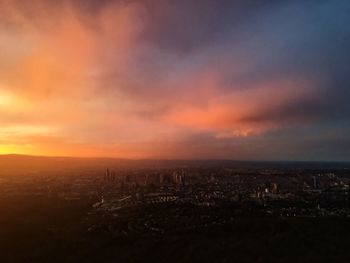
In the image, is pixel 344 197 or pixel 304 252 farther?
pixel 344 197

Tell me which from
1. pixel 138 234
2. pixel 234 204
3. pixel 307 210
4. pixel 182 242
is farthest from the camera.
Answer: pixel 234 204

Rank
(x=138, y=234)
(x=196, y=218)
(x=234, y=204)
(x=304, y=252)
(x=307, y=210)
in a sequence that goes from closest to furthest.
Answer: (x=304, y=252) < (x=138, y=234) < (x=196, y=218) < (x=307, y=210) < (x=234, y=204)

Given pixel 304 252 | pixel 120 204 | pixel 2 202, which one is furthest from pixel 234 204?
pixel 2 202

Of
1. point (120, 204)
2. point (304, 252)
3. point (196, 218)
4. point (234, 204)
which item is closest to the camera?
point (304, 252)

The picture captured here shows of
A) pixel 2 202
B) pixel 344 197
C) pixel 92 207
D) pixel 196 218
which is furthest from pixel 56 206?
pixel 344 197

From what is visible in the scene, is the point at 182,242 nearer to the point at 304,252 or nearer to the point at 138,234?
the point at 138,234

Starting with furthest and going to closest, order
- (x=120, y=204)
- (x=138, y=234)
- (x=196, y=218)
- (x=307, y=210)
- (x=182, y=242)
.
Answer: (x=120, y=204), (x=307, y=210), (x=196, y=218), (x=138, y=234), (x=182, y=242)

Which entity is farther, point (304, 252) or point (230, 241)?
point (230, 241)

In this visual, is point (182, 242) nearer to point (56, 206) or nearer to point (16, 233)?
point (16, 233)
